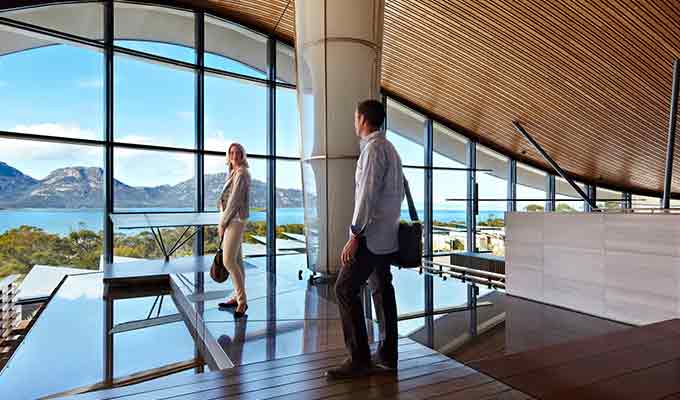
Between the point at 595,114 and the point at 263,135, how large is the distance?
814 centimetres

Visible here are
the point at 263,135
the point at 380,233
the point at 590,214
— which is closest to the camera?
the point at 380,233

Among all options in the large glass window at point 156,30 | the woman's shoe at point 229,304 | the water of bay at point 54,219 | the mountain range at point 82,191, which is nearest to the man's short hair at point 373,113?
the woman's shoe at point 229,304

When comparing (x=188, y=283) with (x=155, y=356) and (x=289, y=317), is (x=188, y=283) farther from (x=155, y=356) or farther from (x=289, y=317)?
(x=289, y=317)

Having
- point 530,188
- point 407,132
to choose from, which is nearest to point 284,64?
point 407,132

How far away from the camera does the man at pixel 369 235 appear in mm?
2232

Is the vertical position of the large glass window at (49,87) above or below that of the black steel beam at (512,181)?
above

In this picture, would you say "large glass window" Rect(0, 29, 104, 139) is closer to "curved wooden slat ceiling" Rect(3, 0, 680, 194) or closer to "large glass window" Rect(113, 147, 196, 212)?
"large glass window" Rect(113, 147, 196, 212)

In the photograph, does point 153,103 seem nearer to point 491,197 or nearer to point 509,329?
point 509,329

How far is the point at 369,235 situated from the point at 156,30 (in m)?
8.31

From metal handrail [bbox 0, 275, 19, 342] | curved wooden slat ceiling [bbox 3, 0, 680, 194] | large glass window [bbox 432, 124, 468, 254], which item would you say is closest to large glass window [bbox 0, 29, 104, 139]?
metal handrail [bbox 0, 275, 19, 342]

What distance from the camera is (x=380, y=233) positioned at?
2295 mm

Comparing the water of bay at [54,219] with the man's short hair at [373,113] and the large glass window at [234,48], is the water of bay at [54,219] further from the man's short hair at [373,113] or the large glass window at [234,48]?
the man's short hair at [373,113]

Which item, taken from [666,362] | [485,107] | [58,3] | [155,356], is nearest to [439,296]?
[666,362]

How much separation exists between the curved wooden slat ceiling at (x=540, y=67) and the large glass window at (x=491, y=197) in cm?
58
